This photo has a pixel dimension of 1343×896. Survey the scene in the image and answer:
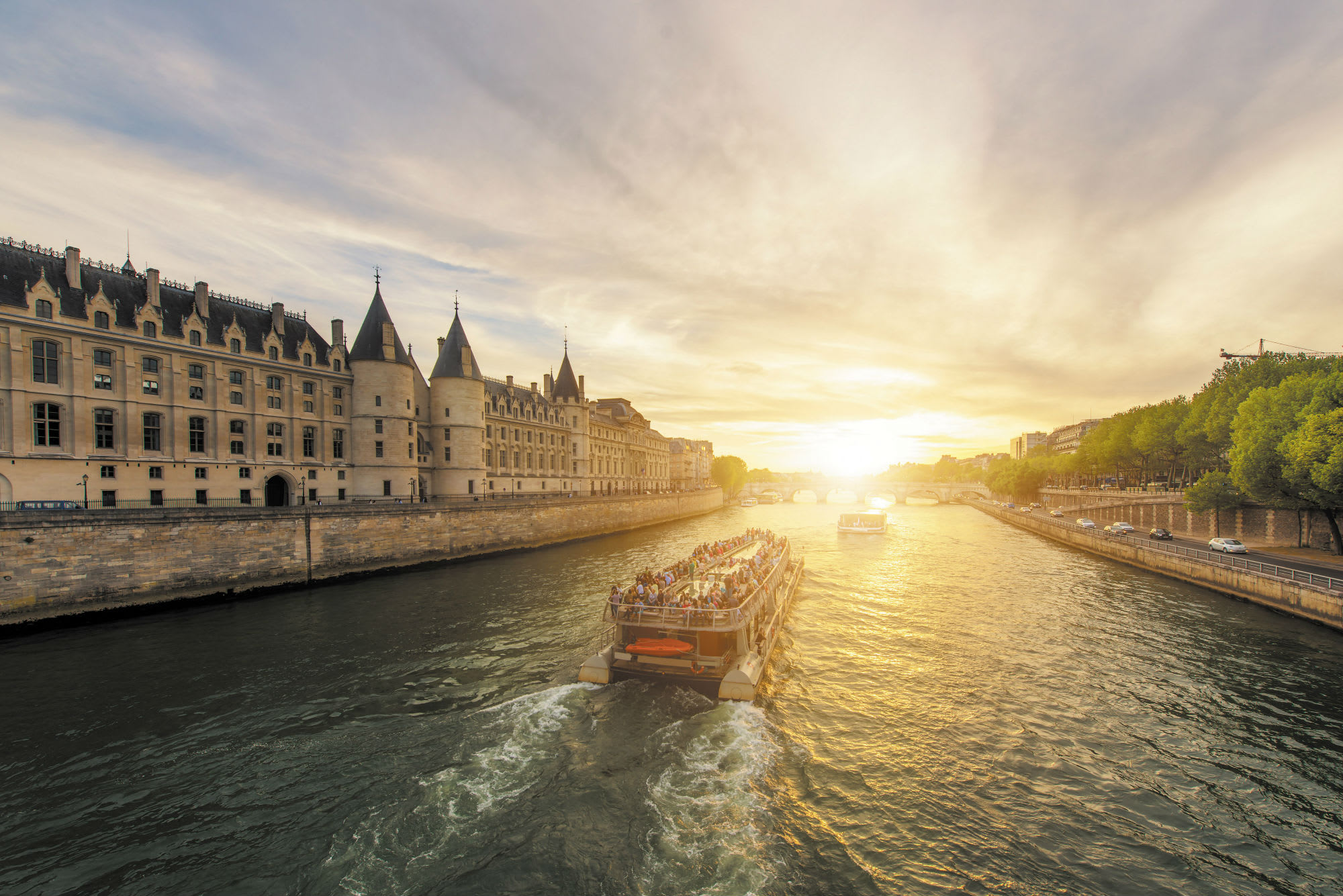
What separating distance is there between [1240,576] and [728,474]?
5103 inches

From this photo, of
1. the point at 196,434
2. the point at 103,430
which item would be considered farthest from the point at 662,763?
the point at 196,434

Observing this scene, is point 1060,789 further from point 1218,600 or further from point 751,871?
point 1218,600

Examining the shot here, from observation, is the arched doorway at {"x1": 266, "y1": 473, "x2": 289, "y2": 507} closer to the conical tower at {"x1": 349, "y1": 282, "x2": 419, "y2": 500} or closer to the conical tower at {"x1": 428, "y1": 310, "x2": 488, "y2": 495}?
the conical tower at {"x1": 349, "y1": 282, "x2": 419, "y2": 500}

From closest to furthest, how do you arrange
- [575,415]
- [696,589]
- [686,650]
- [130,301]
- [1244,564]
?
[686,650], [696,589], [1244,564], [130,301], [575,415]

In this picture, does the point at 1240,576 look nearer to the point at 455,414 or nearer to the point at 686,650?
the point at 686,650

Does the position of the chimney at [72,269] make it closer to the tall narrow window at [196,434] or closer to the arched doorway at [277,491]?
the tall narrow window at [196,434]

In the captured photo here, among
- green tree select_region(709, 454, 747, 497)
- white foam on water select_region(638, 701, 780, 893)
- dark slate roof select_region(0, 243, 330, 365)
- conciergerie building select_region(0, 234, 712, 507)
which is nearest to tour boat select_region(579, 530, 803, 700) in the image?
white foam on water select_region(638, 701, 780, 893)

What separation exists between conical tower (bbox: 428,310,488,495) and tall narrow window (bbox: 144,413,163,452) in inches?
989

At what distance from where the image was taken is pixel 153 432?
1518 inches

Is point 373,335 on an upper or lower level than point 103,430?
upper

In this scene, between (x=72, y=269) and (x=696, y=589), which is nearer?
(x=696, y=589)

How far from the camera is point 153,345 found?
38469 mm

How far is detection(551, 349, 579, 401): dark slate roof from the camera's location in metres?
88.2

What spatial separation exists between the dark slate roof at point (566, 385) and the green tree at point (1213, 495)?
75.2 m
